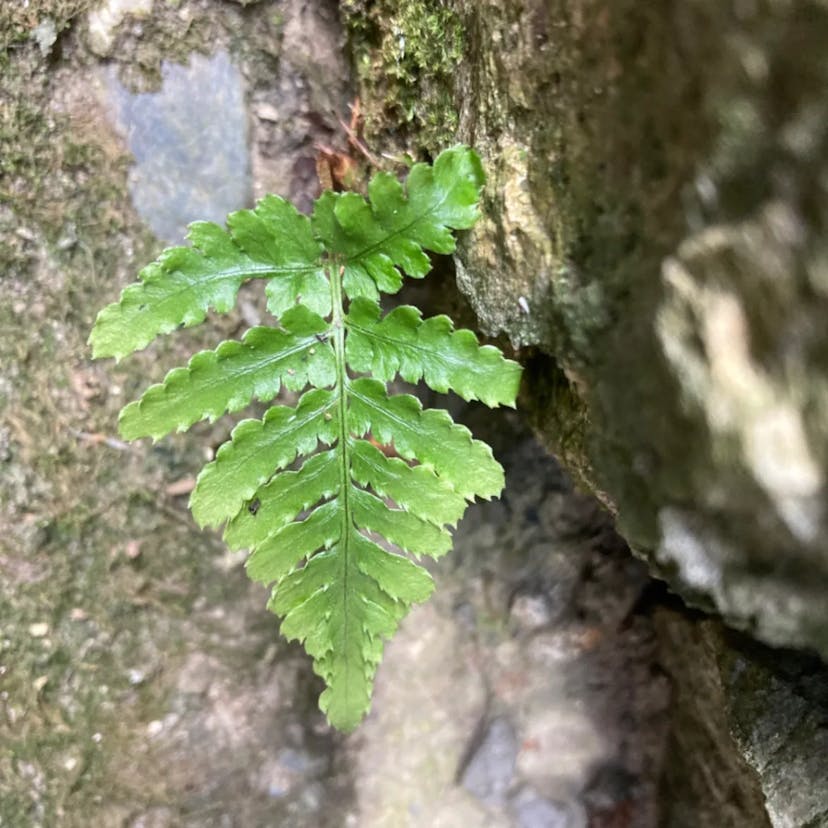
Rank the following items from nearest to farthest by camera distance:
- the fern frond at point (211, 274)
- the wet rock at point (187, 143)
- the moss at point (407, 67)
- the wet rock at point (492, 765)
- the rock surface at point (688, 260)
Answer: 1. the rock surface at point (688, 260)
2. the fern frond at point (211, 274)
3. the moss at point (407, 67)
4. the wet rock at point (187, 143)
5. the wet rock at point (492, 765)

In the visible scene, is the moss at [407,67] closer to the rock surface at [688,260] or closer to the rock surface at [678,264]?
the rock surface at [678,264]

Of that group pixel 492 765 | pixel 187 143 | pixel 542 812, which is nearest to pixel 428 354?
pixel 187 143

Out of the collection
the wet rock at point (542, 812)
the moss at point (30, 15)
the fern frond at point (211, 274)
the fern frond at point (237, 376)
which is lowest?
the wet rock at point (542, 812)

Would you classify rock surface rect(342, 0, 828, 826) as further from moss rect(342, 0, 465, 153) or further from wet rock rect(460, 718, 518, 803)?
wet rock rect(460, 718, 518, 803)

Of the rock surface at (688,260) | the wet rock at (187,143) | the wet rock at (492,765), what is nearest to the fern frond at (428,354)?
the rock surface at (688,260)

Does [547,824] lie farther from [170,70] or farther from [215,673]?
[170,70]

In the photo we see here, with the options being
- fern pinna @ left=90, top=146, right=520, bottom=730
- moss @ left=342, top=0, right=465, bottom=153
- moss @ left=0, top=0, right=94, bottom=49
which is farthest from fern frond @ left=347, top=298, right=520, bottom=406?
moss @ left=0, top=0, right=94, bottom=49
